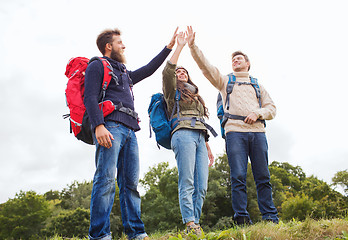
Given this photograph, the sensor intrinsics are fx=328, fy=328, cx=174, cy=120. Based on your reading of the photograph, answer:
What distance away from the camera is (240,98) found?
5.05 metres

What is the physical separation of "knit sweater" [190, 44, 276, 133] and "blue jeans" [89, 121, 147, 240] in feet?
5.65

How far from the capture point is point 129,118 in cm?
383

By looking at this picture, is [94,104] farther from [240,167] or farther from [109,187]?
[240,167]

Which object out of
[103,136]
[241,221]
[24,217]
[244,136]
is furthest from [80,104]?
[24,217]

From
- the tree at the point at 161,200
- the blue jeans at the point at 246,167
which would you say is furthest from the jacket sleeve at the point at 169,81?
the tree at the point at 161,200

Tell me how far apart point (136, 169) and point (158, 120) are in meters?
1.08

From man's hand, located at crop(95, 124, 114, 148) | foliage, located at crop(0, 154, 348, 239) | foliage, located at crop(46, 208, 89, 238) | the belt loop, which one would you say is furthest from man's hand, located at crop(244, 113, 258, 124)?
foliage, located at crop(46, 208, 89, 238)

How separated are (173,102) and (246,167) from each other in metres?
1.39

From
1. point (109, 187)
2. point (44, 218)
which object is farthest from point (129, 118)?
point (44, 218)

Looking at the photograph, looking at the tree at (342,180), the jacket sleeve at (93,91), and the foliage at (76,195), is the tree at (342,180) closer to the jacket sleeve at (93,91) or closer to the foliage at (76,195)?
the foliage at (76,195)

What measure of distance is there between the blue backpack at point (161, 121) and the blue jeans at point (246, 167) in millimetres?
881

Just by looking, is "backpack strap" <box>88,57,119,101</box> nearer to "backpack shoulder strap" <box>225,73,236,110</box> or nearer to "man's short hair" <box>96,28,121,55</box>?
"man's short hair" <box>96,28,121,55</box>

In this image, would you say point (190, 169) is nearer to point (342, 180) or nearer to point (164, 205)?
point (164, 205)

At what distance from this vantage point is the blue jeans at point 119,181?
340 cm
